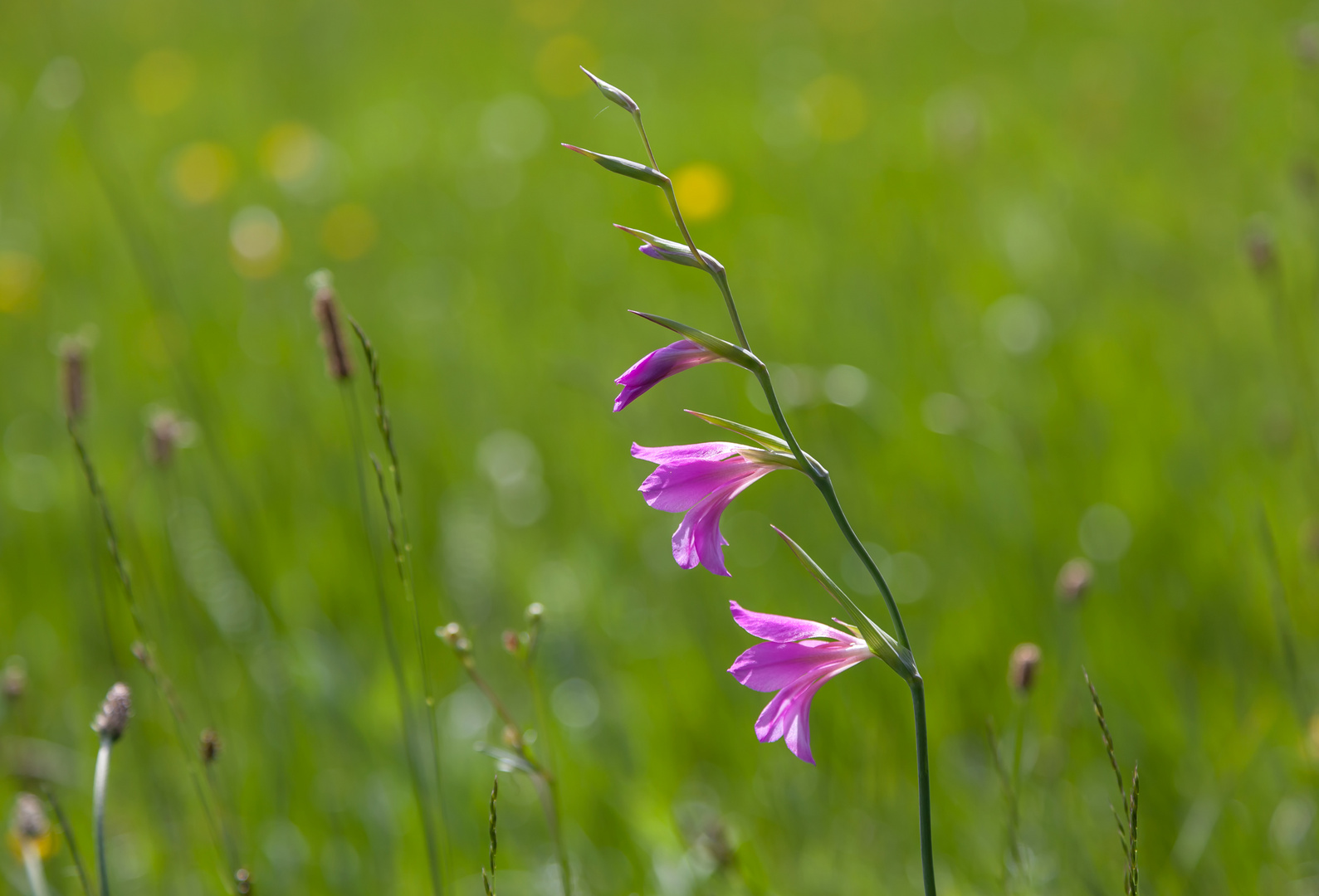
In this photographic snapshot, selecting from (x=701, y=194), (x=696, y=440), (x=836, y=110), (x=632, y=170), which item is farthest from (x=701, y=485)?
(x=836, y=110)

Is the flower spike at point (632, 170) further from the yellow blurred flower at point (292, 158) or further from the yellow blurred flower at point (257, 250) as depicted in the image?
the yellow blurred flower at point (292, 158)

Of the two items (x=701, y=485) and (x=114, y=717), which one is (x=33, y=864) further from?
(x=701, y=485)

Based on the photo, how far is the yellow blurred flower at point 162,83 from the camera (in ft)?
19.7

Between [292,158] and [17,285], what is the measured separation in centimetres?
131

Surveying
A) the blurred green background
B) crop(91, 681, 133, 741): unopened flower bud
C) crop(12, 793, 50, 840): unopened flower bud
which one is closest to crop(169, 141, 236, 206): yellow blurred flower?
the blurred green background

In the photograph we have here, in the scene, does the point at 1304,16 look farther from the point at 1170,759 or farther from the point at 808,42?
the point at 1170,759

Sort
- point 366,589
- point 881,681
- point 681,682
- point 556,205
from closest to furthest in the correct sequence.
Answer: point 881,681 → point 681,682 → point 366,589 → point 556,205

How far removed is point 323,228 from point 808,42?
3.96 meters

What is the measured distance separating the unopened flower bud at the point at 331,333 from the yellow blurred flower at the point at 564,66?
473cm

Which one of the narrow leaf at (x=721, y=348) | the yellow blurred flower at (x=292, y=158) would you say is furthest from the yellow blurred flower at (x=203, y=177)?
the narrow leaf at (x=721, y=348)

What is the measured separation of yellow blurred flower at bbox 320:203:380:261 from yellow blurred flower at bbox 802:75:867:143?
212 cm

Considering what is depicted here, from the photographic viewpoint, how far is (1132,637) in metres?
1.91

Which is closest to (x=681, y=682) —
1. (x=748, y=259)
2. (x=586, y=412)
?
(x=586, y=412)

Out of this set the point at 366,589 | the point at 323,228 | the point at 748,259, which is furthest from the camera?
the point at 323,228
